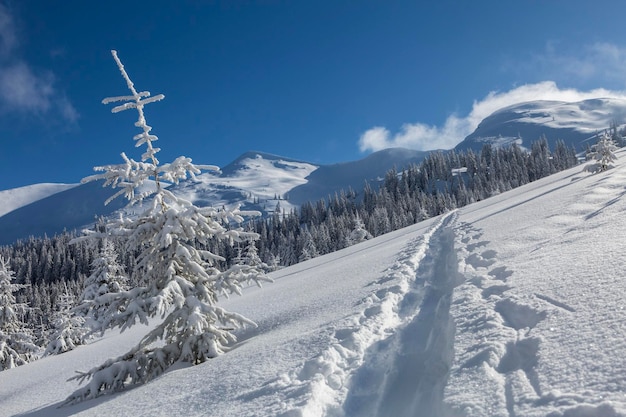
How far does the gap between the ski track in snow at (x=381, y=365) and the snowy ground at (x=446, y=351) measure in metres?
0.02

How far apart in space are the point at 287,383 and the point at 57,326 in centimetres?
3548

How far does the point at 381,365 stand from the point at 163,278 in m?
5.56

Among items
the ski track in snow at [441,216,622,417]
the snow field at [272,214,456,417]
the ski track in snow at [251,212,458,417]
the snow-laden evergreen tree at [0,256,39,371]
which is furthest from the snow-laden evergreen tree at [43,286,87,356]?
the ski track in snow at [441,216,622,417]

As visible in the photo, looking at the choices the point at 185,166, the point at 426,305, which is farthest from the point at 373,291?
the point at 185,166

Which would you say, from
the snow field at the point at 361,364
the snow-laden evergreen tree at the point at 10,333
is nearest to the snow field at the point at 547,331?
the snow field at the point at 361,364

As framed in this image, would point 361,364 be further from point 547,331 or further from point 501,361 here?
point 547,331

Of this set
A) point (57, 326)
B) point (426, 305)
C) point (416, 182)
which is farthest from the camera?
Answer: point (416, 182)

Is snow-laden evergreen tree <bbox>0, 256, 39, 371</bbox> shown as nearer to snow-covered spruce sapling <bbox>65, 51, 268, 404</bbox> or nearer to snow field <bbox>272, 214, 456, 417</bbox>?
snow-covered spruce sapling <bbox>65, 51, 268, 404</bbox>

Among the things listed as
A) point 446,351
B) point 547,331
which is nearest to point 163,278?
point 446,351

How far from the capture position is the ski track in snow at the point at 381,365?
500 centimetres

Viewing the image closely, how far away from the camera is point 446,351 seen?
6.18 meters

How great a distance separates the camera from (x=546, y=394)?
3811mm

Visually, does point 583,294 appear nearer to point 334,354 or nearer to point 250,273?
point 334,354

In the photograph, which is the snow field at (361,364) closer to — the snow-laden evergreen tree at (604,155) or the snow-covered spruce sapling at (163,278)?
the snow-covered spruce sapling at (163,278)
